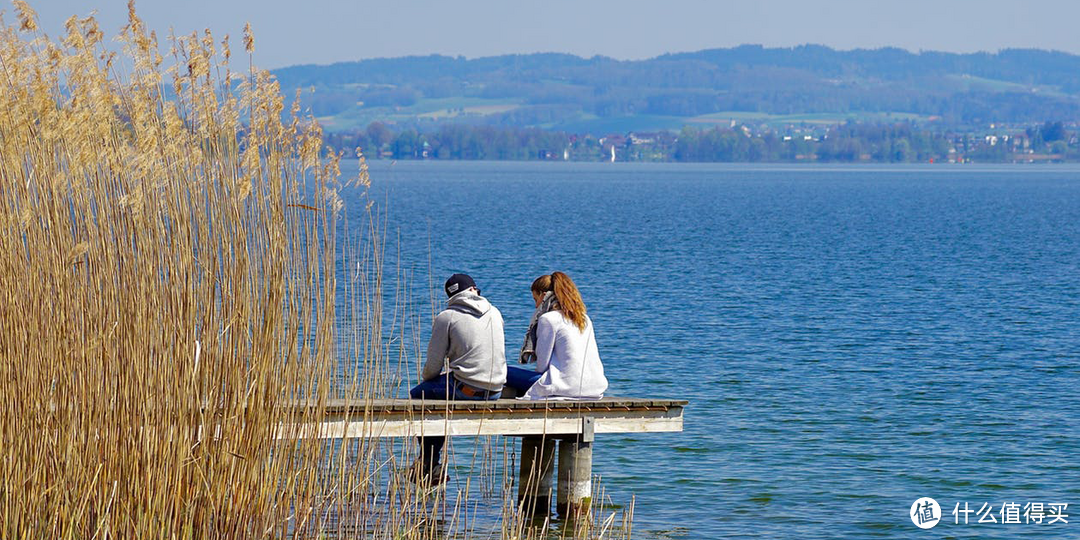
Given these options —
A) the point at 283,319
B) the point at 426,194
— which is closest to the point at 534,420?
the point at 283,319

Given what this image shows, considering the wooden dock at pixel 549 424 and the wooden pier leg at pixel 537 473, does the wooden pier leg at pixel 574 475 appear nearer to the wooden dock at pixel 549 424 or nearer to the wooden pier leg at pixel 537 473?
the wooden dock at pixel 549 424

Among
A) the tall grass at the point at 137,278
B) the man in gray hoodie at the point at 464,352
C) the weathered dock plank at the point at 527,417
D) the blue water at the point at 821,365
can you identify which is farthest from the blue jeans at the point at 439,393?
the tall grass at the point at 137,278

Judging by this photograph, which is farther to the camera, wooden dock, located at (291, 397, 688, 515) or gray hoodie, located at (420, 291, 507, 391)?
gray hoodie, located at (420, 291, 507, 391)

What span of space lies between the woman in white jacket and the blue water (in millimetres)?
1794

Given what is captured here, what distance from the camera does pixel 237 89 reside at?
5094 mm

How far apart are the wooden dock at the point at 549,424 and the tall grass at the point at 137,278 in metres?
2.76

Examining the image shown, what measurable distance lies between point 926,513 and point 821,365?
29.2ft

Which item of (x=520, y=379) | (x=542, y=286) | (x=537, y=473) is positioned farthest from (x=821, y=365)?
(x=542, y=286)

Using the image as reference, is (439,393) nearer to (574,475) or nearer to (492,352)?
(492,352)

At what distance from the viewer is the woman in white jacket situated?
9102mm

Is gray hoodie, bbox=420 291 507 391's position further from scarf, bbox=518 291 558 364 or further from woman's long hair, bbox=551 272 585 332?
woman's long hair, bbox=551 272 585 332

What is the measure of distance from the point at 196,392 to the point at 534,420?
13.0 ft

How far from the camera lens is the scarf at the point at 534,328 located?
9.29 metres

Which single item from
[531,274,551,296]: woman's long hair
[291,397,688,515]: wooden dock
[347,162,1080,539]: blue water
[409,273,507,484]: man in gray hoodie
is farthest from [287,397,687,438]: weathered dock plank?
[347,162,1080,539]: blue water
